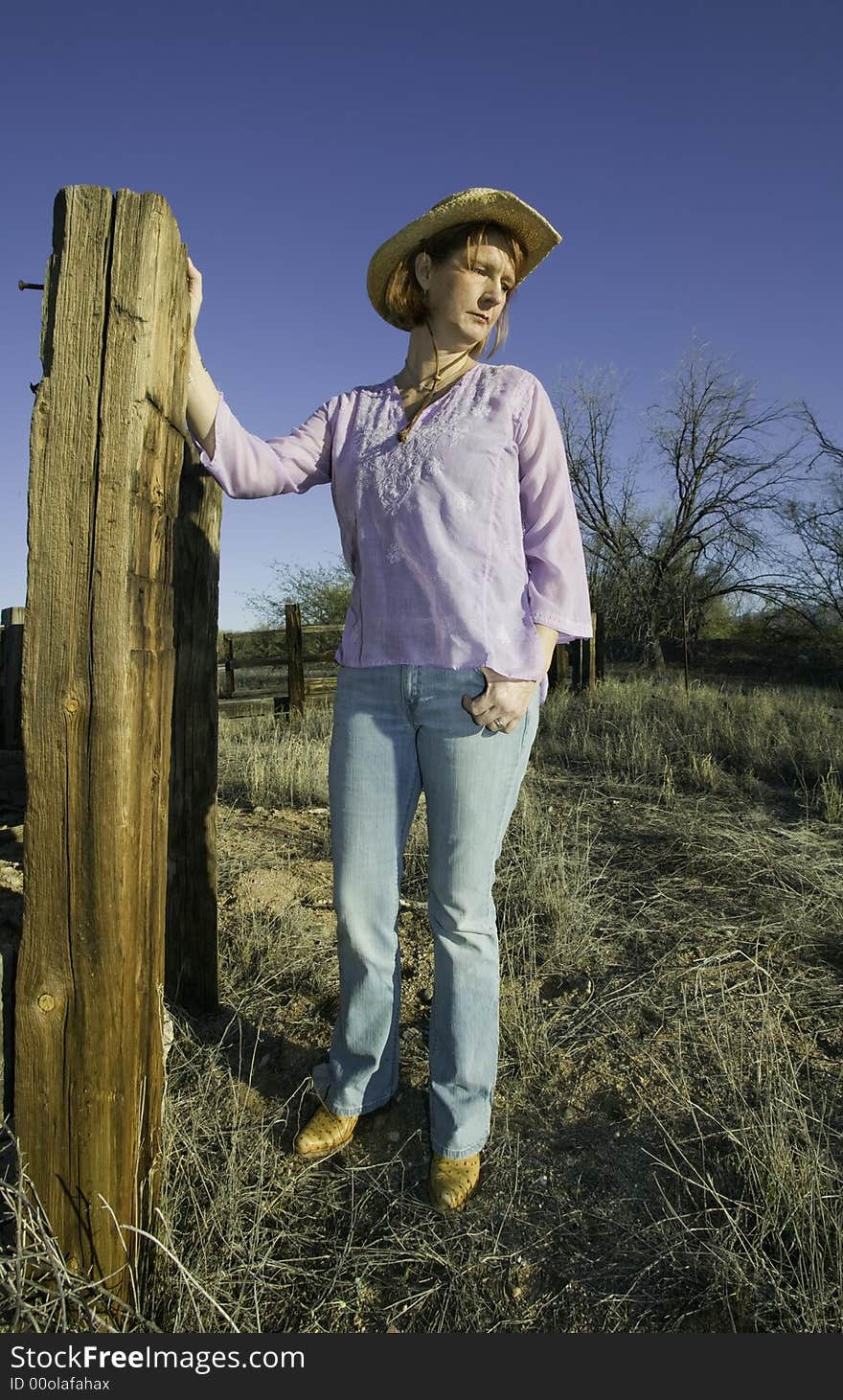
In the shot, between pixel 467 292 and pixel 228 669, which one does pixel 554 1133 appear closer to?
pixel 467 292

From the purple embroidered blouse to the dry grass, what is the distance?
1.20m

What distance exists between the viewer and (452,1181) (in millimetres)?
1928

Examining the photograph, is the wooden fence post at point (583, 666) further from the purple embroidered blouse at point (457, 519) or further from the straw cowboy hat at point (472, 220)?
the purple embroidered blouse at point (457, 519)

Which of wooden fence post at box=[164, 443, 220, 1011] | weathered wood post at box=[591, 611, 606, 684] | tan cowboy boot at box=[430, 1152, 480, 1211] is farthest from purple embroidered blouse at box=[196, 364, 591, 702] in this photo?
weathered wood post at box=[591, 611, 606, 684]

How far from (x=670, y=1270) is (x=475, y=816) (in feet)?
3.35

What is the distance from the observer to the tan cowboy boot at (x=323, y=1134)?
2.06 meters

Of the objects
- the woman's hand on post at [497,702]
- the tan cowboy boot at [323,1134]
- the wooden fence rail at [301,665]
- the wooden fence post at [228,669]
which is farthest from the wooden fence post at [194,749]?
the wooden fence post at [228,669]

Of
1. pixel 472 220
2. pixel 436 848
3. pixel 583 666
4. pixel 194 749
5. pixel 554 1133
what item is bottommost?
pixel 554 1133

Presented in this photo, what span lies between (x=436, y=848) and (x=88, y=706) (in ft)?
2.66

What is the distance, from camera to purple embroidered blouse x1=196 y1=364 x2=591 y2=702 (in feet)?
5.91

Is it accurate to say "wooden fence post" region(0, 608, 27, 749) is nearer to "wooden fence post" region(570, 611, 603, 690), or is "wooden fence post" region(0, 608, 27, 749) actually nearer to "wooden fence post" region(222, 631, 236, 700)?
"wooden fence post" region(222, 631, 236, 700)

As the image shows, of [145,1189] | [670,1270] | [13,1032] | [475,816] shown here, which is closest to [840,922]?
[670,1270]

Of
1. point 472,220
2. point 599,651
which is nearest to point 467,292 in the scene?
point 472,220

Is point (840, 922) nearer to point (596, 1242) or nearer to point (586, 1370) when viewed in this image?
point (596, 1242)
